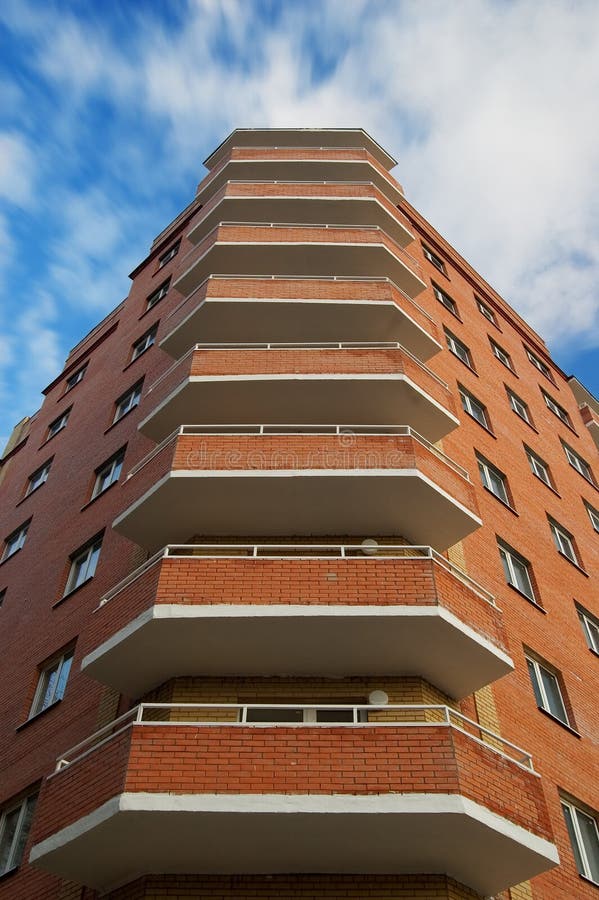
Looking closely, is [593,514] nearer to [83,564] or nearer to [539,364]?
[539,364]

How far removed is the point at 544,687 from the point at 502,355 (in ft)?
37.9

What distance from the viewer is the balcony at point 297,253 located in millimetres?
16828

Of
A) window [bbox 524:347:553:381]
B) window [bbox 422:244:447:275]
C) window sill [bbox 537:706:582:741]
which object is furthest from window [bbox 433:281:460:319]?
window sill [bbox 537:706:582:741]

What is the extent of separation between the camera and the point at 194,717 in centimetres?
965

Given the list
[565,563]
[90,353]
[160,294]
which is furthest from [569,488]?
[90,353]

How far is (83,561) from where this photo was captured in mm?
15461

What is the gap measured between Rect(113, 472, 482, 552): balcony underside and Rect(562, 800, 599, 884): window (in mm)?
4172

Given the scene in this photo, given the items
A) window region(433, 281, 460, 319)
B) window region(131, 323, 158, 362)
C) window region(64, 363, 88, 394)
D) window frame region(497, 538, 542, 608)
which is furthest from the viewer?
window region(64, 363, 88, 394)

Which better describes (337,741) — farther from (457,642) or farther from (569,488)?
(569,488)

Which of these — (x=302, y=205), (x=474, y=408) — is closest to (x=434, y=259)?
(x=302, y=205)

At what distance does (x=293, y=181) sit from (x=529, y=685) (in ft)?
46.1

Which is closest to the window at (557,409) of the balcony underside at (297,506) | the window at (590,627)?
the window at (590,627)

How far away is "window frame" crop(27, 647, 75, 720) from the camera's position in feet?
43.2

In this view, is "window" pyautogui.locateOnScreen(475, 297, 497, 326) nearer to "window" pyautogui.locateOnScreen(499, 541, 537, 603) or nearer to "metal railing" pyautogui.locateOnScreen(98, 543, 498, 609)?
"window" pyautogui.locateOnScreen(499, 541, 537, 603)
